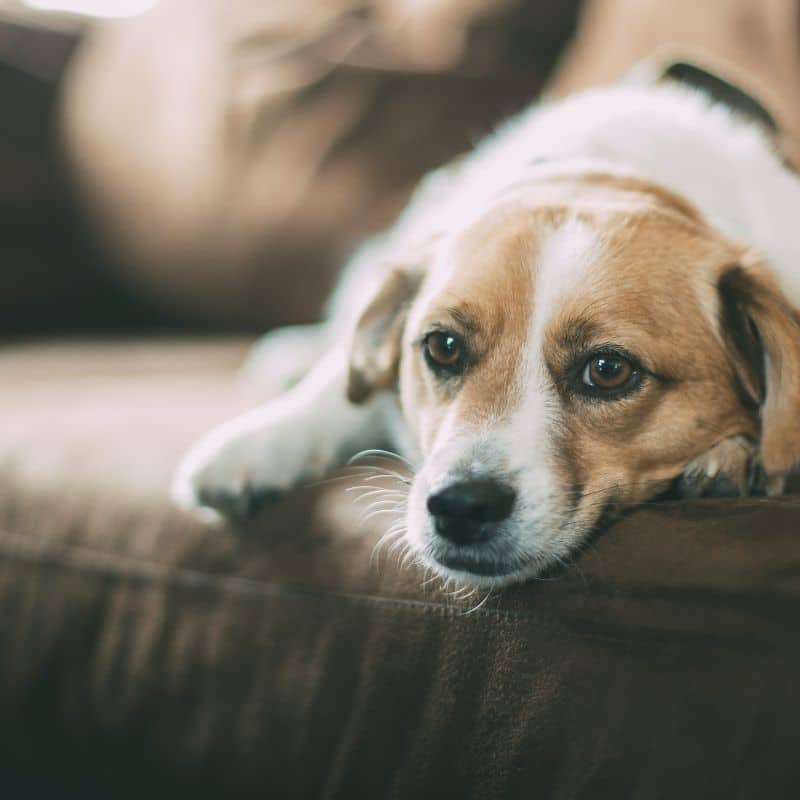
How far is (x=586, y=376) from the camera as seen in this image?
1220 mm

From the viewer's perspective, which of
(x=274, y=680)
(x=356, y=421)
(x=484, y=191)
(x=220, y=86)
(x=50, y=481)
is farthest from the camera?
(x=220, y=86)

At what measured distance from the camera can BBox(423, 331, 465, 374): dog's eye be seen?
1306 millimetres

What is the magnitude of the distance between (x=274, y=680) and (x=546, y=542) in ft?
1.20

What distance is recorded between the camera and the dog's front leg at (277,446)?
130cm

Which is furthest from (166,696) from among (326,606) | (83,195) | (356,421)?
(83,195)

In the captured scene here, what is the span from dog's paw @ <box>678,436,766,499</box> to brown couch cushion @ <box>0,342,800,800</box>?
18cm

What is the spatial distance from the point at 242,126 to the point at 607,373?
1.34m

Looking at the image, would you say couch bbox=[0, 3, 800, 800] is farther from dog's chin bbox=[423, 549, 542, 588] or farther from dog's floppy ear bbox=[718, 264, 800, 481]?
dog's floppy ear bbox=[718, 264, 800, 481]

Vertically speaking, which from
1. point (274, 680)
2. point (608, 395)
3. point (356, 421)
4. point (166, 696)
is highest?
point (608, 395)

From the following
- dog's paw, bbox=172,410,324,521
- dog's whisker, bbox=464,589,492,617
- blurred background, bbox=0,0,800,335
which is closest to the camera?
dog's whisker, bbox=464,589,492,617

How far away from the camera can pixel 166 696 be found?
1.24m

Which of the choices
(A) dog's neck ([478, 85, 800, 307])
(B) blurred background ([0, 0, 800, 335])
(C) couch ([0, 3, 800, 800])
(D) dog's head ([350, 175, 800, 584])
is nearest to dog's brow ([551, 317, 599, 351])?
(D) dog's head ([350, 175, 800, 584])

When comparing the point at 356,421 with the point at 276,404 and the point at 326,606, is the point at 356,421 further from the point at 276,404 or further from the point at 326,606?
the point at 326,606

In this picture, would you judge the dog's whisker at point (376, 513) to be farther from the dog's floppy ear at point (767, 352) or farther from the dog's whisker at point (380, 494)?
the dog's floppy ear at point (767, 352)
